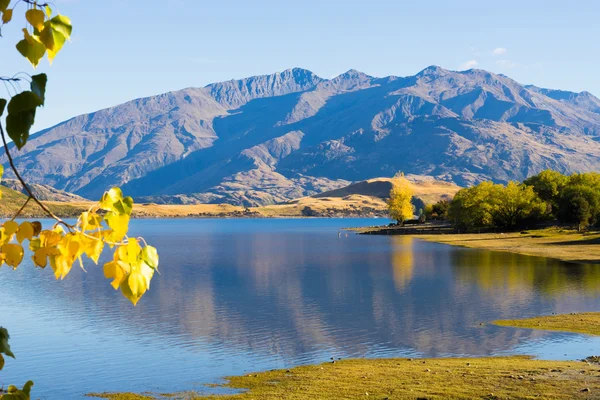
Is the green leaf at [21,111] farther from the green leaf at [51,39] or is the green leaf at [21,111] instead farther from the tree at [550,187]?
the tree at [550,187]

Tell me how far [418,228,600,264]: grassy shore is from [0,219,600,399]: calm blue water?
1052 cm

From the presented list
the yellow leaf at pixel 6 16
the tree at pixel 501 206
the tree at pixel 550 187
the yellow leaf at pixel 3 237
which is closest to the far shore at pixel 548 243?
the tree at pixel 501 206

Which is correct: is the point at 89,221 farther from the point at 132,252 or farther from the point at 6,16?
the point at 6,16

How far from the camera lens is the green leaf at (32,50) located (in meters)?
3.79

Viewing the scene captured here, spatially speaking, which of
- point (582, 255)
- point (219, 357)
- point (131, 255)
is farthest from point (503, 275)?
point (131, 255)

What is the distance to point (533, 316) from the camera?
5003 cm

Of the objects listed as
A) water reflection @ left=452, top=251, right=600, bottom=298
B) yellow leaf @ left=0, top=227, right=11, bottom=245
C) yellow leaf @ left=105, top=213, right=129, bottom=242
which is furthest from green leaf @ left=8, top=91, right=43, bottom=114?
water reflection @ left=452, top=251, right=600, bottom=298

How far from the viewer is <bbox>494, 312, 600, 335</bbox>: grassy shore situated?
4269cm

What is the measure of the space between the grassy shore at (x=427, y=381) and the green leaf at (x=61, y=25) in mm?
24358

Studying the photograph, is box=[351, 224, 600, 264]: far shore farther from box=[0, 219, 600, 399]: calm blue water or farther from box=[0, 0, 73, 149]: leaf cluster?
box=[0, 0, 73, 149]: leaf cluster

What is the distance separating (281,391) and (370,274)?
197ft

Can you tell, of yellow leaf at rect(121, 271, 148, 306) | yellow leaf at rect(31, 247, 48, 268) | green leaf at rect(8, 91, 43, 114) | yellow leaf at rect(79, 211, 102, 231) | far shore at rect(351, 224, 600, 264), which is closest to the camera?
green leaf at rect(8, 91, 43, 114)

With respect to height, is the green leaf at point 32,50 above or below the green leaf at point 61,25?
below

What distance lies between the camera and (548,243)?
124 meters
